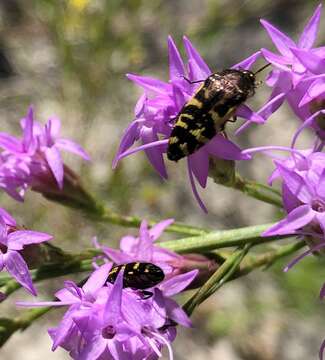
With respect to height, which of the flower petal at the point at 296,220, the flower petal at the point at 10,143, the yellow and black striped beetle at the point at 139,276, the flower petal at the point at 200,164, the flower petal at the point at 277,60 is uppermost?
the flower petal at the point at 277,60

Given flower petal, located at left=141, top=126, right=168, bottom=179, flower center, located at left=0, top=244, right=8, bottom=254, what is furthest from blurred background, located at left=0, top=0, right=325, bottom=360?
flower center, located at left=0, top=244, right=8, bottom=254

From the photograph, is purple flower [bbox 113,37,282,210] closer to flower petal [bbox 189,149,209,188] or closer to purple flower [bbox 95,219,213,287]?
flower petal [bbox 189,149,209,188]

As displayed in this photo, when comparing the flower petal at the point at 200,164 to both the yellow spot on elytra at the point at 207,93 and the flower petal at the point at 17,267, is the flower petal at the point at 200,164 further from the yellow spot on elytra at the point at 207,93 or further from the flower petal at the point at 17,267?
the flower petal at the point at 17,267

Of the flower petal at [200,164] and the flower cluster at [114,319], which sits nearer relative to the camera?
the flower cluster at [114,319]

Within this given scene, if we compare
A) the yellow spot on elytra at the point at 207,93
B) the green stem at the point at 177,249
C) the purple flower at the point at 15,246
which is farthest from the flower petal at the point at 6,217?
the yellow spot on elytra at the point at 207,93

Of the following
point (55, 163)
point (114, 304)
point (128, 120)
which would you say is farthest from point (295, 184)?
point (128, 120)

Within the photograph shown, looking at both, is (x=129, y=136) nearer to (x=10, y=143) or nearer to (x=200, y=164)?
(x=200, y=164)

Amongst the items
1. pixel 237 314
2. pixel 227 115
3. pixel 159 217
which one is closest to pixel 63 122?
pixel 159 217
